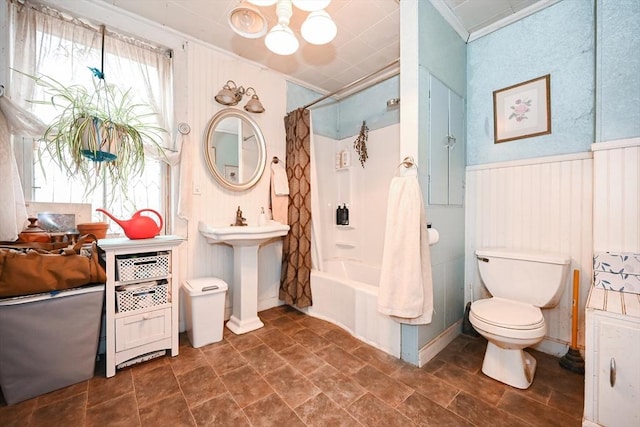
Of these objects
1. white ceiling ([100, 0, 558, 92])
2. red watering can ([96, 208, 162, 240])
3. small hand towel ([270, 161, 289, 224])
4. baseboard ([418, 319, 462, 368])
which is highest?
white ceiling ([100, 0, 558, 92])

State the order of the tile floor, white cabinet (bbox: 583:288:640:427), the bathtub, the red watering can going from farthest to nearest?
the bathtub, the red watering can, the tile floor, white cabinet (bbox: 583:288:640:427)

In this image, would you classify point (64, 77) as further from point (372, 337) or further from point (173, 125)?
point (372, 337)

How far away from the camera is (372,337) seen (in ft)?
6.40

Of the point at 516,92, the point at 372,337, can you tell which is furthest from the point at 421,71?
the point at 372,337

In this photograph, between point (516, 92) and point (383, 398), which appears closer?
→ point (383, 398)

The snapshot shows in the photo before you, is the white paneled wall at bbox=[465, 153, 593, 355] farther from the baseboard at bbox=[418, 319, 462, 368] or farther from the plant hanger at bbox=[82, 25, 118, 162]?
the plant hanger at bbox=[82, 25, 118, 162]

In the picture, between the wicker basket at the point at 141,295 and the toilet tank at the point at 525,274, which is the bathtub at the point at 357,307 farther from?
the wicker basket at the point at 141,295

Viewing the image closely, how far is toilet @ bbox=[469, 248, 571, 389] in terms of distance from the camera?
1.42 metres

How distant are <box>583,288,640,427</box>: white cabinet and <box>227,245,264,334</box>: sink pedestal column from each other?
6.82 ft

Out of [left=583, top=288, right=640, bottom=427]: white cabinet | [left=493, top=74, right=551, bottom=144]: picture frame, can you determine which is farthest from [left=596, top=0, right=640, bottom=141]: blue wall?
[left=583, top=288, right=640, bottom=427]: white cabinet

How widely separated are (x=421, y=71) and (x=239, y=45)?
1.63 metres

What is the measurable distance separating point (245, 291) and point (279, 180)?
114 cm

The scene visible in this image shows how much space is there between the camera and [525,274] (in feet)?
5.56

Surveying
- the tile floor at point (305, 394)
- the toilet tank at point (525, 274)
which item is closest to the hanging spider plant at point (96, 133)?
the tile floor at point (305, 394)
